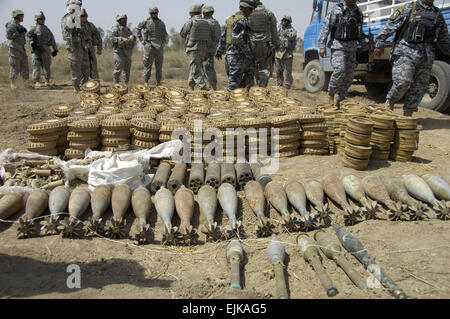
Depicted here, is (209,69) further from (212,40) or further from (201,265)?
(201,265)

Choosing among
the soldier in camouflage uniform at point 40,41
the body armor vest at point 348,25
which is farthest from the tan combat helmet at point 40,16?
the body armor vest at point 348,25

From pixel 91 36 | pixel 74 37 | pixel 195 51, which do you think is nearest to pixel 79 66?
pixel 74 37

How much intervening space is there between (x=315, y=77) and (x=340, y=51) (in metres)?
4.67

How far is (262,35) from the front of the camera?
740 cm

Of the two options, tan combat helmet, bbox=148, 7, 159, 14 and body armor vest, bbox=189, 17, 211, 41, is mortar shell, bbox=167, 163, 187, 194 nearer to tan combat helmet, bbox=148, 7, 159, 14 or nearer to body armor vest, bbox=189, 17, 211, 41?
body armor vest, bbox=189, 17, 211, 41

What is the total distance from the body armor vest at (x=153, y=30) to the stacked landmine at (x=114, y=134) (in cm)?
578

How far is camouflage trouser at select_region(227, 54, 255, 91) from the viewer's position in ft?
23.2

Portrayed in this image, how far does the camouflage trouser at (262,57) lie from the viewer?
295 inches

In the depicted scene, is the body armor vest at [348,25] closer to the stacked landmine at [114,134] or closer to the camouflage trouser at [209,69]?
the stacked landmine at [114,134]

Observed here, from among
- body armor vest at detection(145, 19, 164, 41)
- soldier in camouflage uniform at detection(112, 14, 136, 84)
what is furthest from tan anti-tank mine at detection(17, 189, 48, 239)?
body armor vest at detection(145, 19, 164, 41)

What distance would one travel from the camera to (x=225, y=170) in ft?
13.1

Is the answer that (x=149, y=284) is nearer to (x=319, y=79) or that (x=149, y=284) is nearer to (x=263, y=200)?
(x=263, y=200)

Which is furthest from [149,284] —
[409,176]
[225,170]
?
[409,176]
